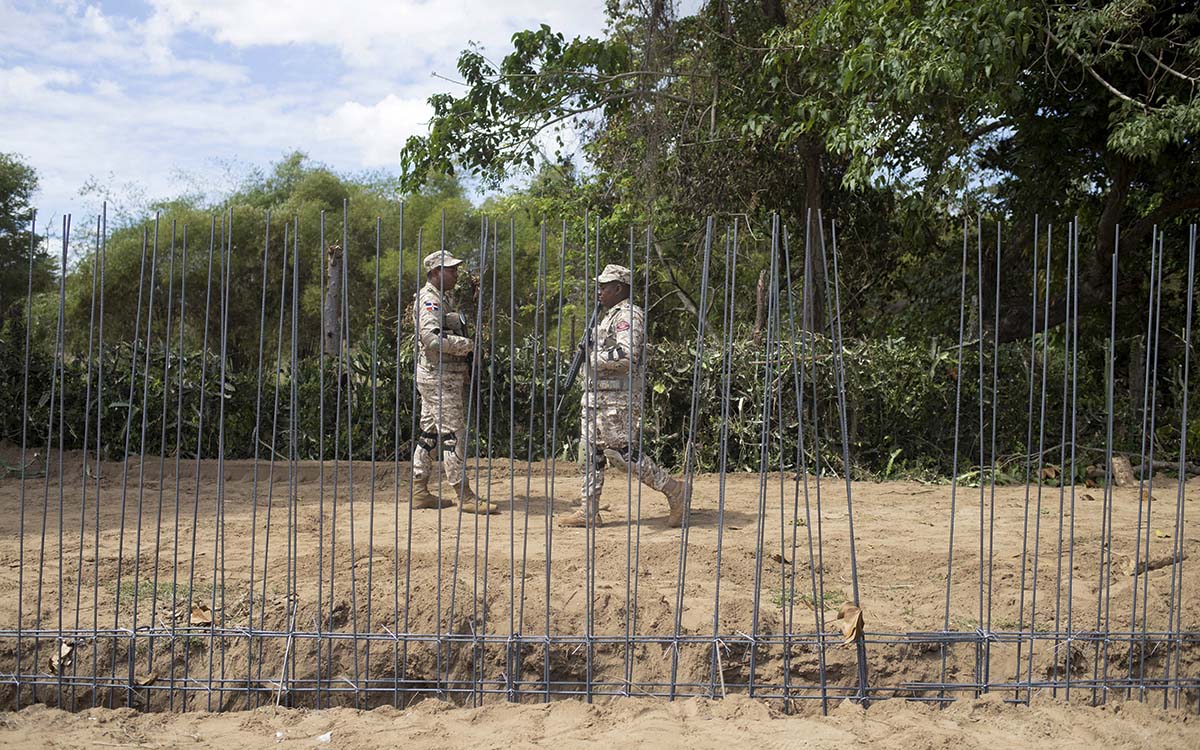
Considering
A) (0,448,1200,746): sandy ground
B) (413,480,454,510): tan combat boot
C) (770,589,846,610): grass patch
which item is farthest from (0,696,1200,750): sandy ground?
(413,480,454,510): tan combat boot

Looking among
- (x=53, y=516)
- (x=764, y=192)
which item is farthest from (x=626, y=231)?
(x=53, y=516)

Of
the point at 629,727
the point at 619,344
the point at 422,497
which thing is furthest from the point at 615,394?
the point at 629,727

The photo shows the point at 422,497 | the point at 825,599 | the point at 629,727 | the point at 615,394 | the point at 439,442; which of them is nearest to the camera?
the point at 629,727

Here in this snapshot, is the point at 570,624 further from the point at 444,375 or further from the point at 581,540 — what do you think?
the point at 444,375

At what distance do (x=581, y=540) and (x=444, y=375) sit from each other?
4.75ft

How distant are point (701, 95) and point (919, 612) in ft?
25.8

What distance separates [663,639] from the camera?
3.77m

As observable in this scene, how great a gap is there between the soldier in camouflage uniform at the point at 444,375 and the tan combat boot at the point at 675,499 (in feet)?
3.71

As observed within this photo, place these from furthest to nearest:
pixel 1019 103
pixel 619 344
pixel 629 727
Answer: pixel 1019 103 < pixel 619 344 < pixel 629 727

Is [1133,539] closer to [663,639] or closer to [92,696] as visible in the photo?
[663,639]

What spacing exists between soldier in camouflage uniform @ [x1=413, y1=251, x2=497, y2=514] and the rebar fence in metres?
0.05

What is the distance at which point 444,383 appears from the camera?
6.53m

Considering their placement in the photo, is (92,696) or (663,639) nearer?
(663,639)

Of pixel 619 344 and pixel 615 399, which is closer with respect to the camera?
pixel 619 344
